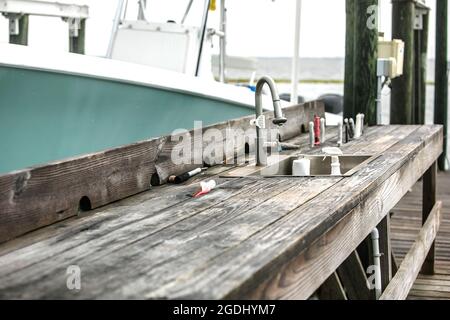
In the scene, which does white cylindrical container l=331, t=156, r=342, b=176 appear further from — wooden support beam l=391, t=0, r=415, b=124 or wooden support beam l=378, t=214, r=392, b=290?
wooden support beam l=391, t=0, r=415, b=124

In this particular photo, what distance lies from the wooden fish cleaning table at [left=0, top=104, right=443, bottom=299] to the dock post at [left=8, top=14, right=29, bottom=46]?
15.2ft

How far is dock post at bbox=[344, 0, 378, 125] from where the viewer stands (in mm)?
6504

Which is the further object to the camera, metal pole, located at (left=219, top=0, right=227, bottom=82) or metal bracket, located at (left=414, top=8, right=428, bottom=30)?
metal bracket, located at (left=414, top=8, right=428, bottom=30)

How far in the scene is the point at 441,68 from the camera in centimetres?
1048

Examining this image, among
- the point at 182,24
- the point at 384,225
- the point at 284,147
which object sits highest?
the point at 182,24

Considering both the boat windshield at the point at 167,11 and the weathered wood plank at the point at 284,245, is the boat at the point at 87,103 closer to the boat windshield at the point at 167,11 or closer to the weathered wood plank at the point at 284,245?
the boat windshield at the point at 167,11

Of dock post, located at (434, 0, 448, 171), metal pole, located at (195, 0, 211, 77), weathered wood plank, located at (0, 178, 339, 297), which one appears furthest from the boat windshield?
weathered wood plank, located at (0, 178, 339, 297)

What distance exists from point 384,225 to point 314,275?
1946mm

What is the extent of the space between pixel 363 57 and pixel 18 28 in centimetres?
328

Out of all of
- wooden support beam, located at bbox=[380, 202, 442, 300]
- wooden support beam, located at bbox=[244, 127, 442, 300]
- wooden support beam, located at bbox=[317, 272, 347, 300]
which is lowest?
wooden support beam, located at bbox=[380, 202, 442, 300]

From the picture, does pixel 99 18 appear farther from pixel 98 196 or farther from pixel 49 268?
pixel 49 268

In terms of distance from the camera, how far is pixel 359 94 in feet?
22.0

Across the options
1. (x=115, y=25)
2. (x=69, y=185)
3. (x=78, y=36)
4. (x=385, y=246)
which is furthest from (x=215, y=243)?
(x=78, y=36)
